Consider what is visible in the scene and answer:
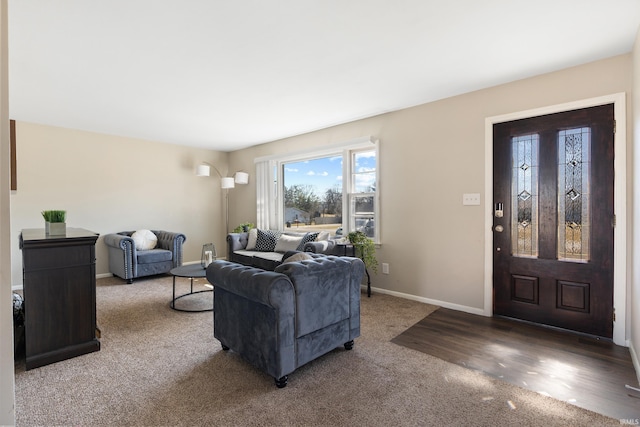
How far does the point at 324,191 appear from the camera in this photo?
520 cm

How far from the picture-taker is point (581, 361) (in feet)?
7.77

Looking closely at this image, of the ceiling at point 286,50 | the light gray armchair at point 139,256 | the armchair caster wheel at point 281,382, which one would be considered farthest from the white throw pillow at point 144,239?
the armchair caster wheel at point 281,382

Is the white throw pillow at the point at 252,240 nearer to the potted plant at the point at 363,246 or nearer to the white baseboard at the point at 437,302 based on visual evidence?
the potted plant at the point at 363,246

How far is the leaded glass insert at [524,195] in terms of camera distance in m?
3.08

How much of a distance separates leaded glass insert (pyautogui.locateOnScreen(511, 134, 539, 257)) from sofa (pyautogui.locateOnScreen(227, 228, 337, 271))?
82.5 inches

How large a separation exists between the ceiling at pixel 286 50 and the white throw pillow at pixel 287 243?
76.4 inches

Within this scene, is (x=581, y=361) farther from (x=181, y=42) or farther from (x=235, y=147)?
(x=235, y=147)

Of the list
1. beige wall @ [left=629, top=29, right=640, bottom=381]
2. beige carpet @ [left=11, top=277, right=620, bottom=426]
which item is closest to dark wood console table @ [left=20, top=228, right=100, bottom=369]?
beige carpet @ [left=11, top=277, right=620, bottom=426]

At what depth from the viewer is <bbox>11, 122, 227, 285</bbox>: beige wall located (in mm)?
4559

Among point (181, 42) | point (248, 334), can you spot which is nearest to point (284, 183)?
point (181, 42)

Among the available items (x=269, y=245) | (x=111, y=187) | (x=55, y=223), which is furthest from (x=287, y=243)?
(x=111, y=187)

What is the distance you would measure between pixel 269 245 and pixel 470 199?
3101 mm

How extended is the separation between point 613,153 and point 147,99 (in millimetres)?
4675

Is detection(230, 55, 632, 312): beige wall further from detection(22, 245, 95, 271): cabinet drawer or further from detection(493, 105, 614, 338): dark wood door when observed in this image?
detection(22, 245, 95, 271): cabinet drawer
